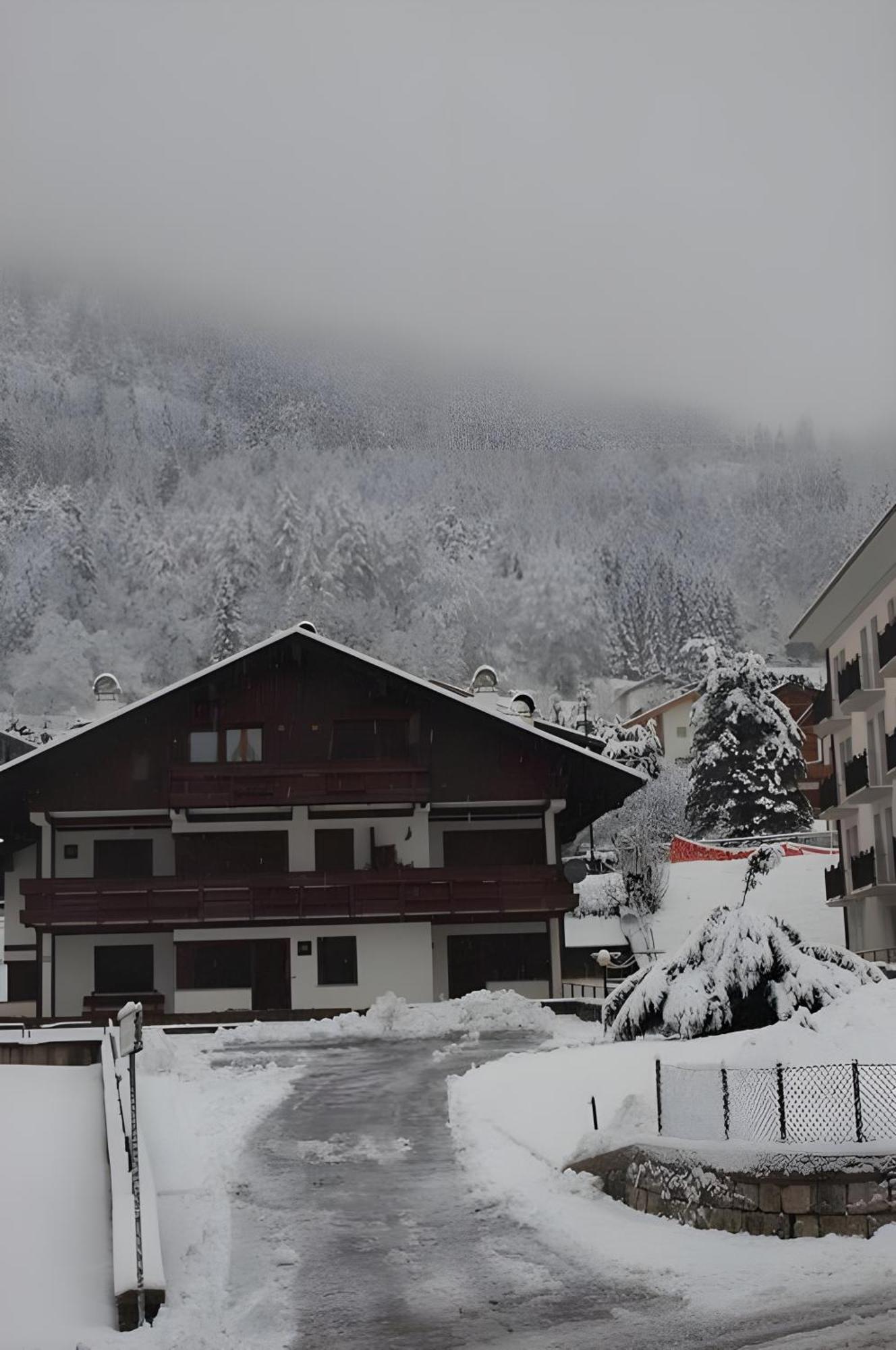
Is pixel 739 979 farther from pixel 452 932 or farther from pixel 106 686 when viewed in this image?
pixel 452 932

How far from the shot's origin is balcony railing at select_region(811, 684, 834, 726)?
4103 centimetres

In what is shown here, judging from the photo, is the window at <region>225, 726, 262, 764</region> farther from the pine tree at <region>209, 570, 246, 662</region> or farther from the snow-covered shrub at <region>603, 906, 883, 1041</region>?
the pine tree at <region>209, 570, 246, 662</region>

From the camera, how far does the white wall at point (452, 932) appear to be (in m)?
38.4

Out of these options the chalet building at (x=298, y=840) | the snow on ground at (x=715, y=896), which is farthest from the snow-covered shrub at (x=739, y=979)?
the snow on ground at (x=715, y=896)

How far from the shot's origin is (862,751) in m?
43.0

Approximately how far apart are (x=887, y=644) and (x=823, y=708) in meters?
5.27

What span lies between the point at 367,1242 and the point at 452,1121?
5.23m

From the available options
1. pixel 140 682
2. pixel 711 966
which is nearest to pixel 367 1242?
pixel 140 682

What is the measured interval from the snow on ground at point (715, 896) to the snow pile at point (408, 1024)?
19048 mm

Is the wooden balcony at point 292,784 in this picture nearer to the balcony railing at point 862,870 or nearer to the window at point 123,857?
the window at point 123,857

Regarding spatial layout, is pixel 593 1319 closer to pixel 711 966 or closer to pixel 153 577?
pixel 153 577

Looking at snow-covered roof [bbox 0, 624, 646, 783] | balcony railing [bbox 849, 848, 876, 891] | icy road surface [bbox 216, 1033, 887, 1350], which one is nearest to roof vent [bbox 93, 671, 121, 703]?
icy road surface [bbox 216, 1033, 887, 1350]

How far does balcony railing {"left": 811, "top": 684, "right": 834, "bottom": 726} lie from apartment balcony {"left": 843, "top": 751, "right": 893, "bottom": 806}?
1310 mm

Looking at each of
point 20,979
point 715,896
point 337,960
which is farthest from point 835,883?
point 20,979
